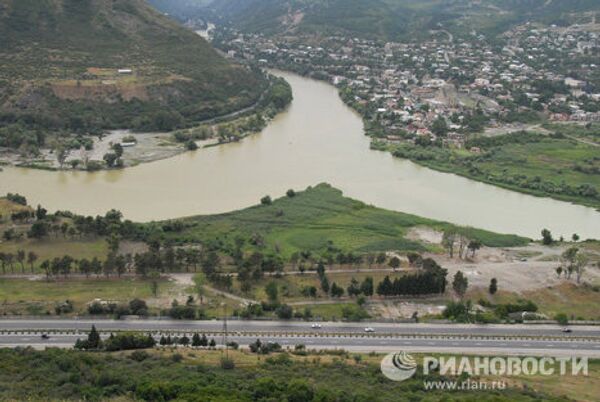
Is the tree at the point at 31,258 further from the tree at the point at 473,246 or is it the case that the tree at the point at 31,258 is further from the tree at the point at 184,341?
the tree at the point at 473,246

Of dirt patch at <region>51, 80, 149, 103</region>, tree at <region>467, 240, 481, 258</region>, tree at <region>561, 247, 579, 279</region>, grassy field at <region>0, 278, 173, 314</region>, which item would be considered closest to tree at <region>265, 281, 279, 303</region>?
grassy field at <region>0, 278, 173, 314</region>

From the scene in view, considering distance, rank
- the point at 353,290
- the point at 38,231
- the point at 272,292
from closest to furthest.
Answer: the point at 272,292
the point at 353,290
the point at 38,231

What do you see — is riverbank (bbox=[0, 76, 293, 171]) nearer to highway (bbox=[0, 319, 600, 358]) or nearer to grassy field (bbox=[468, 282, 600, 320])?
highway (bbox=[0, 319, 600, 358])

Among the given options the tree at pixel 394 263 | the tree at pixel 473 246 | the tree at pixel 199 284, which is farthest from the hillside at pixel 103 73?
the tree at pixel 473 246

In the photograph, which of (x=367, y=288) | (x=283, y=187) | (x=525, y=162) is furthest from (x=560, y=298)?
(x=525, y=162)

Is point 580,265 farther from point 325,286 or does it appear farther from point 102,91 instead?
point 102,91

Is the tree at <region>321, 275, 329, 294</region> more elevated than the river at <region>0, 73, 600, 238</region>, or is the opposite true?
the river at <region>0, 73, 600, 238</region>

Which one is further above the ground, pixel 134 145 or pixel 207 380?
pixel 134 145

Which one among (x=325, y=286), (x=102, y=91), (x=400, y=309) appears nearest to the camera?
(x=400, y=309)
